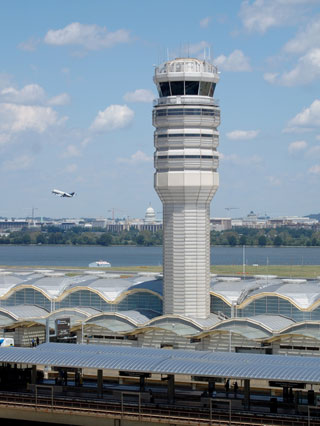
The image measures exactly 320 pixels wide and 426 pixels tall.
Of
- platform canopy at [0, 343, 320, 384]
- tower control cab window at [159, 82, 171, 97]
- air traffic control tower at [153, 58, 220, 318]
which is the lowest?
platform canopy at [0, 343, 320, 384]

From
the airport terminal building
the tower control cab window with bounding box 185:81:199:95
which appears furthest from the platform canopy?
the tower control cab window with bounding box 185:81:199:95

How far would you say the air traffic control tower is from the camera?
95875 mm

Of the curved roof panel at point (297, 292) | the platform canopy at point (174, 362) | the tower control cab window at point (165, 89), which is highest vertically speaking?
the tower control cab window at point (165, 89)

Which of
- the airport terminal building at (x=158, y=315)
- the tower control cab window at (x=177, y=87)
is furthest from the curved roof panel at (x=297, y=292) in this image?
the tower control cab window at (x=177, y=87)

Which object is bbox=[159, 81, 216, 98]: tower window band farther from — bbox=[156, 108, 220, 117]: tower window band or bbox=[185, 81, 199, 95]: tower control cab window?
bbox=[156, 108, 220, 117]: tower window band

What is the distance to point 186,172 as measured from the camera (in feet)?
313

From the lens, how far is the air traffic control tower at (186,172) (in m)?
95.9

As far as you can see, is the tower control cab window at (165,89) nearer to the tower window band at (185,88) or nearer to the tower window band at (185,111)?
the tower window band at (185,88)

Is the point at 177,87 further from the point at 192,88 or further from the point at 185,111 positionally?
the point at 185,111

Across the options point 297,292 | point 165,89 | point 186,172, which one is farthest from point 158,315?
point 165,89

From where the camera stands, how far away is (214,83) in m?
98.8

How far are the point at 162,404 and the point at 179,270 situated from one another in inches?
1307

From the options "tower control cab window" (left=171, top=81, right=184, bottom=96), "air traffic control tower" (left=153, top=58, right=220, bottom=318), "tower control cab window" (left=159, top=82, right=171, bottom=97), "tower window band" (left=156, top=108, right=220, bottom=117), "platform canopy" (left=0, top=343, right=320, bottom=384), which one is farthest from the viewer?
"tower control cab window" (left=159, top=82, right=171, bottom=97)

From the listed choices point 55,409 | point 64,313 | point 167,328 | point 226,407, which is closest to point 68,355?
point 55,409
